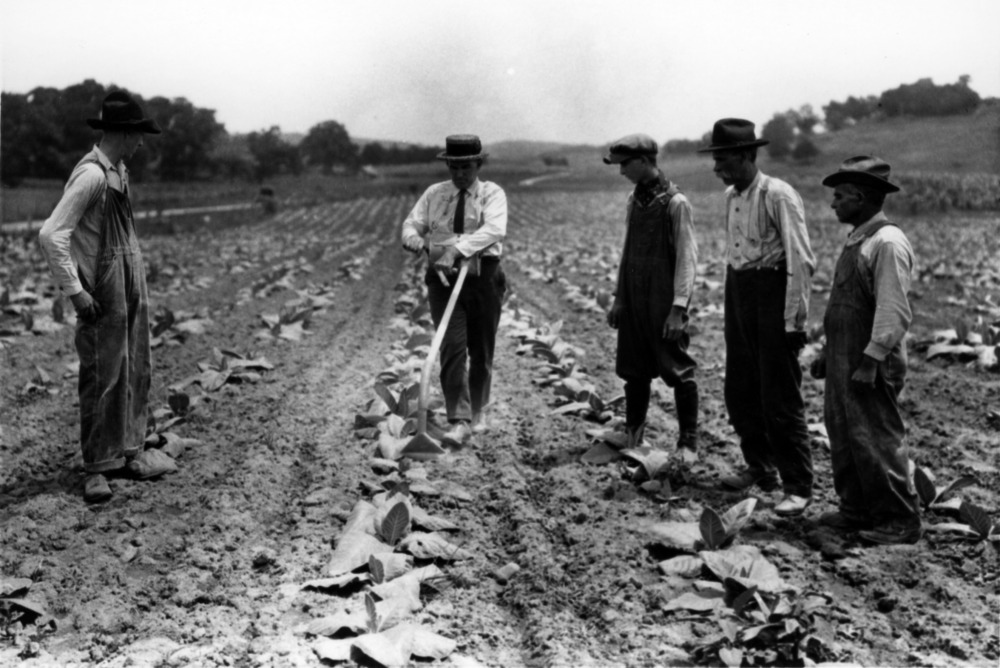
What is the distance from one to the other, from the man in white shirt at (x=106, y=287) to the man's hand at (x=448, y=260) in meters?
1.88

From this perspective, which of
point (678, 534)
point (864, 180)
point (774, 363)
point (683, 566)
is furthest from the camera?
point (774, 363)

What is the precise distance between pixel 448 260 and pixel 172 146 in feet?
163

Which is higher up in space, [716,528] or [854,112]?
[854,112]

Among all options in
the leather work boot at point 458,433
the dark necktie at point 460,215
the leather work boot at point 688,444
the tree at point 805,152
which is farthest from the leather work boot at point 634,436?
the tree at point 805,152

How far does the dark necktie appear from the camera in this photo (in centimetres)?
550

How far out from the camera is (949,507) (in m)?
4.11

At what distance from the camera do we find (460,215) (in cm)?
550

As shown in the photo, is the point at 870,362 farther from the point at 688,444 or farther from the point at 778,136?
the point at 778,136

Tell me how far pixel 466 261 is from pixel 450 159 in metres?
0.69

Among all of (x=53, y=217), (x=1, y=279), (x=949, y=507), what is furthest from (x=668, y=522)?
(x=1, y=279)

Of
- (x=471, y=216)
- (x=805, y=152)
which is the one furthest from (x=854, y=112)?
(x=471, y=216)

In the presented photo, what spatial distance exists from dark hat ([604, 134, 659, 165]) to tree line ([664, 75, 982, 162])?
35 cm

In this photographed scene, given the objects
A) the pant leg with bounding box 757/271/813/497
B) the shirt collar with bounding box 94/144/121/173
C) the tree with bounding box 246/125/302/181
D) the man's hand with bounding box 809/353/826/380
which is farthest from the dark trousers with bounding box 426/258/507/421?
the tree with bounding box 246/125/302/181

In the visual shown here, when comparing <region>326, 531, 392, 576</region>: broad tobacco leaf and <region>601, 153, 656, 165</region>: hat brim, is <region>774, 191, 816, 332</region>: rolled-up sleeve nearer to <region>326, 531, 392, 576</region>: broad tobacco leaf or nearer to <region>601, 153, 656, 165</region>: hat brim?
<region>601, 153, 656, 165</region>: hat brim
